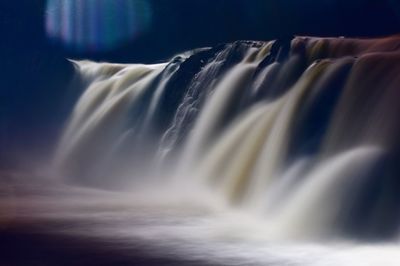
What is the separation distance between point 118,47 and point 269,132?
13.4 meters

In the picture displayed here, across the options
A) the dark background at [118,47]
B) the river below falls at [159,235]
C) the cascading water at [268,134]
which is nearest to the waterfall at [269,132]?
the cascading water at [268,134]

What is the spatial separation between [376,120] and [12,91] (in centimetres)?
1425

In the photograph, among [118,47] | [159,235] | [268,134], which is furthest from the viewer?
[118,47]

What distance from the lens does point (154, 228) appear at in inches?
330

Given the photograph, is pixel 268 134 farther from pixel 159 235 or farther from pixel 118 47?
pixel 118 47

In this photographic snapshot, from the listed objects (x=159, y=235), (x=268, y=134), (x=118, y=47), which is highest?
(x=118, y=47)

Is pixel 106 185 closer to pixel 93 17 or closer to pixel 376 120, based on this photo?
pixel 376 120

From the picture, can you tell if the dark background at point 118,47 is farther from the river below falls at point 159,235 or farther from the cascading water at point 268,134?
the river below falls at point 159,235

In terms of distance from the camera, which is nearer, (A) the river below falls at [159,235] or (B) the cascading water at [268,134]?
(A) the river below falls at [159,235]

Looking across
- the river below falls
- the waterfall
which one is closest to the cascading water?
the waterfall

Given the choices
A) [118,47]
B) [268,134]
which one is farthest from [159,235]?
[118,47]

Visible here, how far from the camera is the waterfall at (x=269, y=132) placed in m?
7.51

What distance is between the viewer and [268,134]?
9.53 metres

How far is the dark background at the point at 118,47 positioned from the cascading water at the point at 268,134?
284 cm
